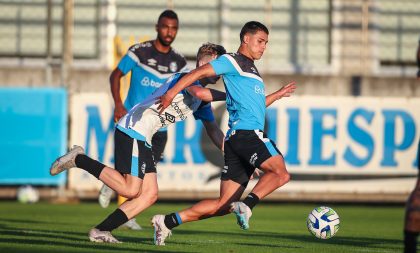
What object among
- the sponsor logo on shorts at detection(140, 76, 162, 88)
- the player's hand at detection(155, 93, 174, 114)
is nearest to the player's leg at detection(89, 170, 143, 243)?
the player's hand at detection(155, 93, 174, 114)

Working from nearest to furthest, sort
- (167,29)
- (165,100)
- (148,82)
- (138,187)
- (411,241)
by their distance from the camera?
(411,241) → (165,100) → (138,187) → (167,29) → (148,82)

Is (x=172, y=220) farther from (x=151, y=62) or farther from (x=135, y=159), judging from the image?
(x=151, y=62)

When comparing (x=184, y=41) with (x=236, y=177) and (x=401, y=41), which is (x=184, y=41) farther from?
(x=236, y=177)

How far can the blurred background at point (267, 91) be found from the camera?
21219 mm

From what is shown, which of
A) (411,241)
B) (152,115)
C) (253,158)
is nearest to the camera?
(411,241)

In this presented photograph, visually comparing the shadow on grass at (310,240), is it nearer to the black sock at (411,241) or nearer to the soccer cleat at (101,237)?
the soccer cleat at (101,237)

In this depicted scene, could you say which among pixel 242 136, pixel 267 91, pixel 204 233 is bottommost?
pixel 204 233

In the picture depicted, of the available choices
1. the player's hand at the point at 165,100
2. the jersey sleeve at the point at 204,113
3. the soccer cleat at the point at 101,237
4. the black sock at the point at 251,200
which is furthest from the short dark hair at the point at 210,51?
the soccer cleat at the point at 101,237

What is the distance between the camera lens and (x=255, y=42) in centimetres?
1043

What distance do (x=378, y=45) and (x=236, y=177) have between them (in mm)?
14952

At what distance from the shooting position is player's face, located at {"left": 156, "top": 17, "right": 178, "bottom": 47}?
43.0ft

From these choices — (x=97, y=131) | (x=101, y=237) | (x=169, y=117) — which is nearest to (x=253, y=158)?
(x=169, y=117)

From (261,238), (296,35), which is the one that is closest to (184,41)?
(296,35)

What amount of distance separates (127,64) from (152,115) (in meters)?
2.59
